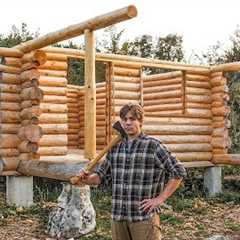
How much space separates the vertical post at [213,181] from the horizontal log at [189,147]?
53 centimetres

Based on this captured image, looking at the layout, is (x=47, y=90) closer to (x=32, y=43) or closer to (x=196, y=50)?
(x=32, y=43)

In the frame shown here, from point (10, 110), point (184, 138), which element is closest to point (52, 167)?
point (10, 110)

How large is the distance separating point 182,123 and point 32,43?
14.8 feet

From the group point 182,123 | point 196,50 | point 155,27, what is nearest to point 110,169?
point 182,123

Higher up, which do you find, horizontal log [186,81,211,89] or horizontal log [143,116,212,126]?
horizontal log [186,81,211,89]

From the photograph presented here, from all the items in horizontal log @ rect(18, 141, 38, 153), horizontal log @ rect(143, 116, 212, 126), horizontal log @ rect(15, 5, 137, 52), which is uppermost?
horizontal log @ rect(15, 5, 137, 52)

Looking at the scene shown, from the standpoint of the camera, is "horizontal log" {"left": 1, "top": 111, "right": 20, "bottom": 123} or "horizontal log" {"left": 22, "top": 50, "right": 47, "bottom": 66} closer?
"horizontal log" {"left": 22, "top": 50, "right": 47, "bottom": 66}

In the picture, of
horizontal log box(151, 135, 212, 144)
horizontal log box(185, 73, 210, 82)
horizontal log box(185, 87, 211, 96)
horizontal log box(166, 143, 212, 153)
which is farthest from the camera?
horizontal log box(185, 87, 211, 96)

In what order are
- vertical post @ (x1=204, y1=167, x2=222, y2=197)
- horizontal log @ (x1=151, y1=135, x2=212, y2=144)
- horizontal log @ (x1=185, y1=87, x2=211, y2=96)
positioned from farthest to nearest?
vertical post @ (x1=204, y1=167, x2=222, y2=197), horizontal log @ (x1=185, y1=87, x2=211, y2=96), horizontal log @ (x1=151, y1=135, x2=212, y2=144)

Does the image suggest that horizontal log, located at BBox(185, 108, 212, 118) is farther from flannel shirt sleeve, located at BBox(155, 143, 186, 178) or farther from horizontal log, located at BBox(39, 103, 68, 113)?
flannel shirt sleeve, located at BBox(155, 143, 186, 178)

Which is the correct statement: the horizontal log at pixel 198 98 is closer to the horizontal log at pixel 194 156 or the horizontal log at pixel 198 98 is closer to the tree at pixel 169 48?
the horizontal log at pixel 194 156

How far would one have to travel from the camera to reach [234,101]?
A: 1905 cm

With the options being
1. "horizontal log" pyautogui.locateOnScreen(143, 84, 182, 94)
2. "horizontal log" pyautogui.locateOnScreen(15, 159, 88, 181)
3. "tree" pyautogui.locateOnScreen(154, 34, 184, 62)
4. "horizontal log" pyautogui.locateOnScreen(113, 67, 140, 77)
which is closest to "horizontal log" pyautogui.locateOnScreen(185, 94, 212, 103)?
"horizontal log" pyautogui.locateOnScreen(143, 84, 182, 94)

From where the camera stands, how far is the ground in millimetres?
9633
